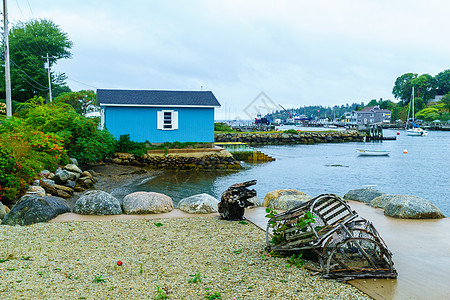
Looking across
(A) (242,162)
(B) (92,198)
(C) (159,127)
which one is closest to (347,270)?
(B) (92,198)

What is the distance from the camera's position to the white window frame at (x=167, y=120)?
2461cm

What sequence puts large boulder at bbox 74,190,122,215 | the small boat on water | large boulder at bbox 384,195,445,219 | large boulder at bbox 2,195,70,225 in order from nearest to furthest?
large boulder at bbox 2,195,70,225
large boulder at bbox 384,195,445,219
large boulder at bbox 74,190,122,215
the small boat on water

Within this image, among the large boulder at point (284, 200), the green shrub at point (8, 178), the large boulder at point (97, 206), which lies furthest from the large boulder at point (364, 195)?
the green shrub at point (8, 178)

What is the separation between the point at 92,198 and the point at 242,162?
65.7ft

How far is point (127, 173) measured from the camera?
20156mm

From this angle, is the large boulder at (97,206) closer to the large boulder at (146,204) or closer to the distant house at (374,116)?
the large boulder at (146,204)

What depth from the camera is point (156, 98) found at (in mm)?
25297

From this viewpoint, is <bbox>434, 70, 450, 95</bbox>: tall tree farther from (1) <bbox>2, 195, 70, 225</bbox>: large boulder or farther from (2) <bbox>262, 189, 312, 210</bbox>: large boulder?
(1) <bbox>2, 195, 70, 225</bbox>: large boulder

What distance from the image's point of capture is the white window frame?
2461 centimetres

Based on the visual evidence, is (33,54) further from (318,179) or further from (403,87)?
(403,87)

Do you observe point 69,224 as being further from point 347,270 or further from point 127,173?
point 127,173

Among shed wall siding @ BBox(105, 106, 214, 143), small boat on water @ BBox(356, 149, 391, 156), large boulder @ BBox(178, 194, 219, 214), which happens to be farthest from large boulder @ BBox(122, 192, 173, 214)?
small boat on water @ BBox(356, 149, 391, 156)

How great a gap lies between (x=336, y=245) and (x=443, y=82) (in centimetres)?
13787

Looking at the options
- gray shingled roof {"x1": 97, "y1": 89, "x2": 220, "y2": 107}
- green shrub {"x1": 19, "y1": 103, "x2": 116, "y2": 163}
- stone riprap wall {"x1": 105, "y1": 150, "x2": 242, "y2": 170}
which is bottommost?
stone riprap wall {"x1": 105, "y1": 150, "x2": 242, "y2": 170}
